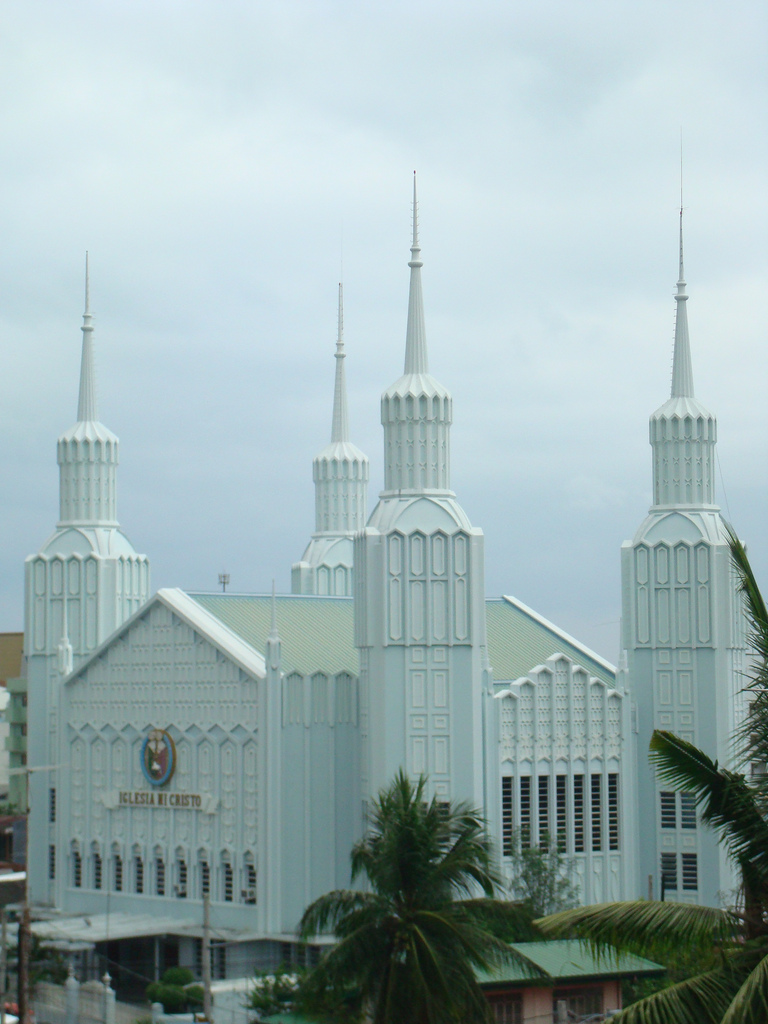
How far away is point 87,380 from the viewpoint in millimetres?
67000

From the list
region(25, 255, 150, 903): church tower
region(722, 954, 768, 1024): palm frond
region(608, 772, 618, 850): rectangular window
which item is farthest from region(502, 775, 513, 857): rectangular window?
region(722, 954, 768, 1024): palm frond

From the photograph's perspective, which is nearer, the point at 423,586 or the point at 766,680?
the point at 766,680

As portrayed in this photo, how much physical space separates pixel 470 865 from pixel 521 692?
91.9 ft

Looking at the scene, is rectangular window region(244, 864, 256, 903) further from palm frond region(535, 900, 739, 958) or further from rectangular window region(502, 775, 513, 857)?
palm frond region(535, 900, 739, 958)

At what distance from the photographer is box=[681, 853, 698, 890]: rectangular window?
197ft

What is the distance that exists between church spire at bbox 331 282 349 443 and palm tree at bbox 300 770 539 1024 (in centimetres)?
4642

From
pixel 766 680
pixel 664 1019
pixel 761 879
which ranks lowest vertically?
pixel 664 1019

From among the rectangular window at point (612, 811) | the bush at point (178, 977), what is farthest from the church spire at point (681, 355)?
the bush at point (178, 977)

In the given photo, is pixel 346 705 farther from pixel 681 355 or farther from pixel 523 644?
pixel 681 355

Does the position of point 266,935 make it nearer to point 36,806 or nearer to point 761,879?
point 36,806

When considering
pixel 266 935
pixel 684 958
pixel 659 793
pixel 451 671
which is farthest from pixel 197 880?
pixel 684 958

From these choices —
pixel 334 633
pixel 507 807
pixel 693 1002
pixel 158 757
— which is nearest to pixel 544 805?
pixel 507 807

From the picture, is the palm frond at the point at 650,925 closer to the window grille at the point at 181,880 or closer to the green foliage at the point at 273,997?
the green foliage at the point at 273,997

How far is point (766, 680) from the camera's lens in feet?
58.8
